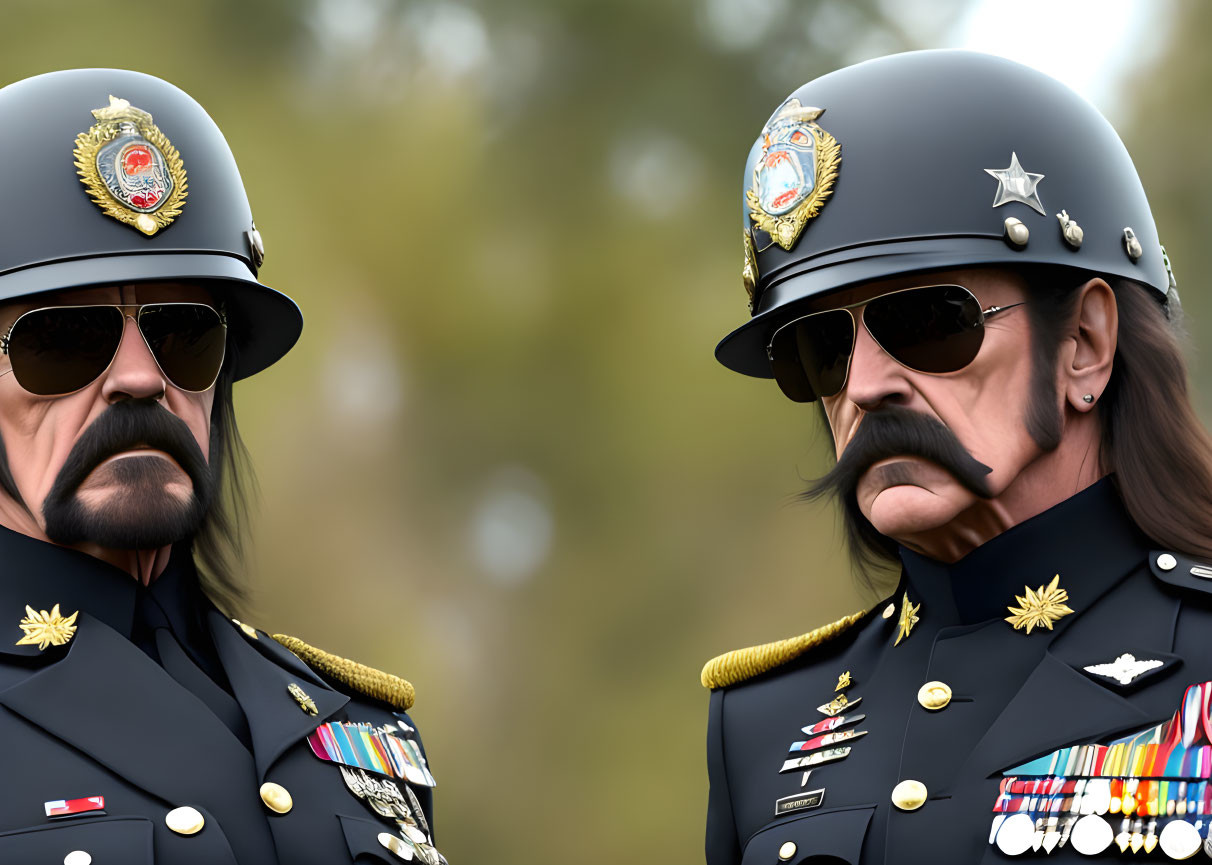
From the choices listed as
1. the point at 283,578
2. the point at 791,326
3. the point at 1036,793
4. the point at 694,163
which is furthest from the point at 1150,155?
the point at 1036,793

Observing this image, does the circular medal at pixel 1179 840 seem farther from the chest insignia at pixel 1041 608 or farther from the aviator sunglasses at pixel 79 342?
the aviator sunglasses at pixel 79 342

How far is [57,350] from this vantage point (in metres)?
4.85

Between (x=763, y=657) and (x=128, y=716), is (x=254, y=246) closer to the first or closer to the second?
(x=128, y=716)

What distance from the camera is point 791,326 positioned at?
16.6 feet

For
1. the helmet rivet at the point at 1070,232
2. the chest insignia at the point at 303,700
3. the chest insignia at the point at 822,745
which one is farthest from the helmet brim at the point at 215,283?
the helmet rivet at the point at 1070,232

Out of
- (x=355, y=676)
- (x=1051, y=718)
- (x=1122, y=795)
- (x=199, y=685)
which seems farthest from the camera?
(x=355, y=676)

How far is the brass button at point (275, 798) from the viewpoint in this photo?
15.5ft

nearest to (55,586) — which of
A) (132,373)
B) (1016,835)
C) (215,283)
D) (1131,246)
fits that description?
(132,373)

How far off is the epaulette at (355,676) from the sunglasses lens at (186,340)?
1028mm

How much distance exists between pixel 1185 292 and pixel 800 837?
970cm

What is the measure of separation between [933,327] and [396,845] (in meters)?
2.22

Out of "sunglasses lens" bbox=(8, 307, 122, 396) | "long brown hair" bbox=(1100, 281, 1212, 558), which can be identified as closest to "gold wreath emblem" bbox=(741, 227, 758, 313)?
"long brown hair" bbox=(1100, 281, 1212, 558)

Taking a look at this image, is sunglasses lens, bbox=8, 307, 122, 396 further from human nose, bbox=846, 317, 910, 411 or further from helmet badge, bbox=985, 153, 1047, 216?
helmet badge, bbox=985, 153, 1047, 216

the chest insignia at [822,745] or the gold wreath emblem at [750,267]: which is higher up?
the gold wreath emblem at [750,267]
